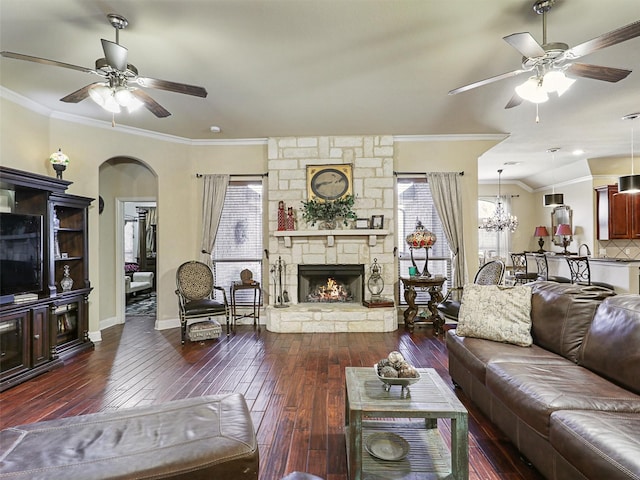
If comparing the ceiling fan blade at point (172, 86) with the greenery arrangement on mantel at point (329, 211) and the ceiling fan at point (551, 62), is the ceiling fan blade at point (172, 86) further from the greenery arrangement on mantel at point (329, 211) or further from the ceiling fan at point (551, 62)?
the greenery arrangement on mantel at point (329, 211)

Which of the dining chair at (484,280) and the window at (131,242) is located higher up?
the window at (131,242)

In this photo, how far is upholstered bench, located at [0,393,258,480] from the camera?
1.24 metres

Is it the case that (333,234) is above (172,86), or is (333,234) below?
below

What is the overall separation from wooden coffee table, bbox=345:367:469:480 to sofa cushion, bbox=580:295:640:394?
38.4 inches

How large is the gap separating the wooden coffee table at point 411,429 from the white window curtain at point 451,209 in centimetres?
348

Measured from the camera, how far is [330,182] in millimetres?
5293

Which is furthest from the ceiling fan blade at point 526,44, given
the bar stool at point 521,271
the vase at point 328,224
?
the bar stool at point 521,271

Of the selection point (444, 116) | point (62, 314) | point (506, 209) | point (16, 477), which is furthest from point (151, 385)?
point (506, 209)

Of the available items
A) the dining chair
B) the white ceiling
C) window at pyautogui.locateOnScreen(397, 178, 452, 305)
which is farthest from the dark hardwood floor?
the white ceiling

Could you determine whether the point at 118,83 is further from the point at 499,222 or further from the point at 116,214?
the point at 499,222

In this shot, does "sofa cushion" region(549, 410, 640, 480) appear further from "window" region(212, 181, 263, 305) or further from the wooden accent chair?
"window" region(212, 181, 263, 305)

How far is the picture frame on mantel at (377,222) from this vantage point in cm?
523

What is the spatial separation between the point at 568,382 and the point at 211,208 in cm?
Answer: 486

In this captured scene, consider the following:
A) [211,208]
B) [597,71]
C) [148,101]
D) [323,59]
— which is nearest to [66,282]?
[211,208]
